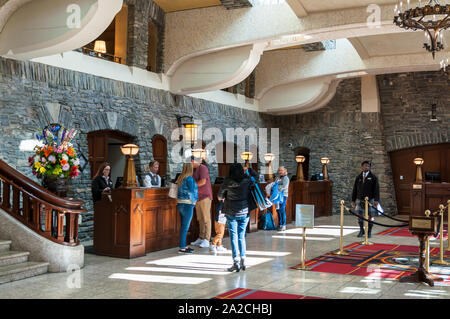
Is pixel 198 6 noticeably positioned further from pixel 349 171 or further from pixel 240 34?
pixel 349 171

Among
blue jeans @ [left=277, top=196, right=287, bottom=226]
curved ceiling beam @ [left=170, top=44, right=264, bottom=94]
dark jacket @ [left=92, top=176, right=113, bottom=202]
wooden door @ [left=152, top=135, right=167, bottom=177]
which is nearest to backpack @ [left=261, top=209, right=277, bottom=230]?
blue jeans @ [left=277, top=196, right=287, bottom=226]

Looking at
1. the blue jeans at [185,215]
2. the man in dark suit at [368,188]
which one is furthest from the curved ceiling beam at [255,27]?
the blue jeans at [185,215]

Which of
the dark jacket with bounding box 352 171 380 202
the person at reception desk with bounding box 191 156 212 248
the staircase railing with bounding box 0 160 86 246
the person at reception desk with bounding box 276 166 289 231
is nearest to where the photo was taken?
the staircase railing with bounding box 0 160 86 246

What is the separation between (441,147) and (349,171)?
295 centimetres

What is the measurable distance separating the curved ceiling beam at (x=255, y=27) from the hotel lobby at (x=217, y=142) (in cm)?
3

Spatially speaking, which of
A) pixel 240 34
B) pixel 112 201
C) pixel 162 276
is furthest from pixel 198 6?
pixel 162 276

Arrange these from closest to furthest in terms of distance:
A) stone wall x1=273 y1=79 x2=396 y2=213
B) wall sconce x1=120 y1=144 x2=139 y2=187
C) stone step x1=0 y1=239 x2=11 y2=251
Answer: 1. stone step x1=0 y1=239 x2=11 y2=251
2. wall sconce x1=120 y1=144 x2=139 y2=187
3. stone wall x1=273 y1=79 x2=396 y2=213

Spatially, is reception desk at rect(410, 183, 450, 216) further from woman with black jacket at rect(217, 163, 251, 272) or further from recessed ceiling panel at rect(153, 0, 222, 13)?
woman with black jacket at rect(217, 163, 251, 272)

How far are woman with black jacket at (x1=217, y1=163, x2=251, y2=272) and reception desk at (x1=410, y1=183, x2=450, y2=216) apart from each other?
7.65 meters

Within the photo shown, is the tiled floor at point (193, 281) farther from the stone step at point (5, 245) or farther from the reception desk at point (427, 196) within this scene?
the reception desk at point (427, 196)

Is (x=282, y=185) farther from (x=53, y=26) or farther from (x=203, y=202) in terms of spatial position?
(x=53, y=26)

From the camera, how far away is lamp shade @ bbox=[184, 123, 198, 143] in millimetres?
12797

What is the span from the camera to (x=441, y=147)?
1628 cm
